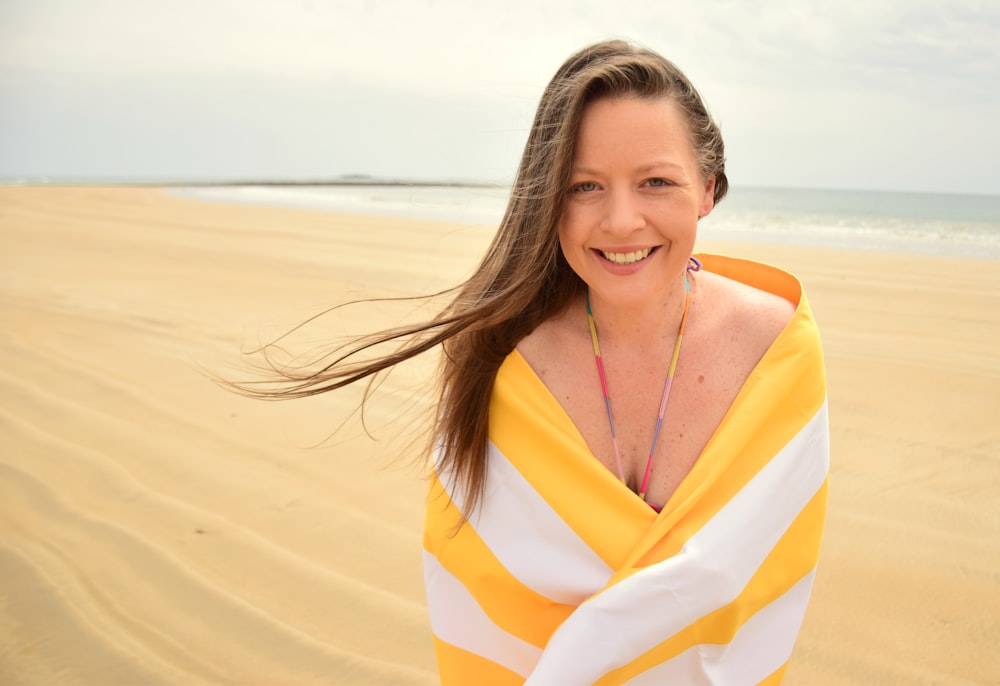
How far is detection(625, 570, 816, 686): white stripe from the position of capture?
5.20 ft

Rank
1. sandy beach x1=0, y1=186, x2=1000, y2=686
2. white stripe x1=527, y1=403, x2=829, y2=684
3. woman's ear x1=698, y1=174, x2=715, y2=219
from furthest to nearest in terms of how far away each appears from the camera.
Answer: sandy beach x1=0, y1=186, x2=1000, y2=686, woman's ear x1=698, y1=174, x2=715, y2=219, white stripe x1=527, y1=403, x2=829, y2=684

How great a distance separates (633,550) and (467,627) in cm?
45

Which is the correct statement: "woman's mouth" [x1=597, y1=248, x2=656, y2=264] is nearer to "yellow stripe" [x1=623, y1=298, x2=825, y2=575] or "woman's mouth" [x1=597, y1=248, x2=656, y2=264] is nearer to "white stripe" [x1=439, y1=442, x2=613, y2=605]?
"yellow stripe" [x1=623, y1=298, x2=825, y2=575]

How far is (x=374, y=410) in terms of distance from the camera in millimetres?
4309

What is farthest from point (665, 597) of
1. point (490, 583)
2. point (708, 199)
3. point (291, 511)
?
point (291, 511)

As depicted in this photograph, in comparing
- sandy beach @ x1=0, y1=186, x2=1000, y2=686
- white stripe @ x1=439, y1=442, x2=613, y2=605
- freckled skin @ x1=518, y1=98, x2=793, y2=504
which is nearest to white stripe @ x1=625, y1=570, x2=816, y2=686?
white stripe @ x1=439, y1=442, x2=613, y2=605

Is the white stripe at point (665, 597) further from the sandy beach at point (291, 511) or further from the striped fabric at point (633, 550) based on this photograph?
the sandy beach at point (291, 511)

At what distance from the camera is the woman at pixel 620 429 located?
156 cm

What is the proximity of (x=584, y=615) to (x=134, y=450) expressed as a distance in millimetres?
2839

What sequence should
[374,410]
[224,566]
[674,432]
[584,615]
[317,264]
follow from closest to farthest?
[584,615]
[674,432]
[224,566]
[374,410]
[317,264]

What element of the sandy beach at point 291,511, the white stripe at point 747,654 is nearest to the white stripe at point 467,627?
the white stripe at point 747,654

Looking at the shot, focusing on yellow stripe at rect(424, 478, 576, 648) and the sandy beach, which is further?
the sandy beach

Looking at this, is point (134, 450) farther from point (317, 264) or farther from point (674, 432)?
point (317, 264)

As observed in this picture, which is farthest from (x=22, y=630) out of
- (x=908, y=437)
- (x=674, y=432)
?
(x=908, y=437)
